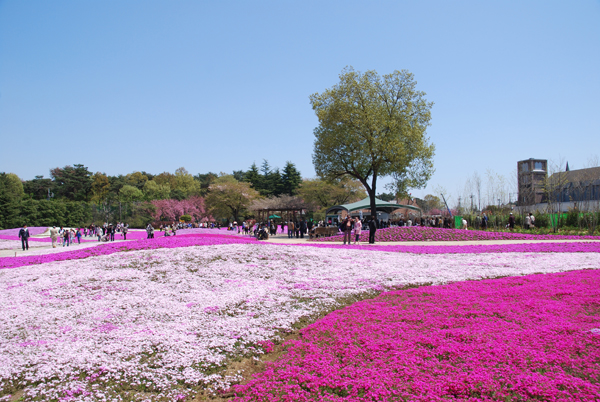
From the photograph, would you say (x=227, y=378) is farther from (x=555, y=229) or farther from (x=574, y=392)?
(x=555, y=229)

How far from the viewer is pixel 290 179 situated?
290 feet

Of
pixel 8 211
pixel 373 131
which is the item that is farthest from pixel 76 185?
pixel 373 131

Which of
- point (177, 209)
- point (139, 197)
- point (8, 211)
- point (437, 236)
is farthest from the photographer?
point (139, 197)

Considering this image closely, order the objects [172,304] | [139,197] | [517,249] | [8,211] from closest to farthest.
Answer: [172,304] < [517,249] < [8,211] < [139,197]

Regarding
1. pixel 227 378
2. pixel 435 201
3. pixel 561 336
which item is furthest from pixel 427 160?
pixel 435 201

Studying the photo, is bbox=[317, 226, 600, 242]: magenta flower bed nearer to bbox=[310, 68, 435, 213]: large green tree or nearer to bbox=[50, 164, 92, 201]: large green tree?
bbox=[310, 68, 435, 213]: large green tree

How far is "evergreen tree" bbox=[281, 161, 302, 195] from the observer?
87.6 m

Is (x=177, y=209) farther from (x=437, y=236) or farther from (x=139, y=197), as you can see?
(x=437, y=236)

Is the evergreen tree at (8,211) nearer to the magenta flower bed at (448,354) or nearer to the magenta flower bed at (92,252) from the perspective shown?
the magenta flower bed at (92,252)

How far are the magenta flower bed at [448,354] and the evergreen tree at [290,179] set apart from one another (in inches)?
3144

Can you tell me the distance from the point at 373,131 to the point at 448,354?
27.1 meters

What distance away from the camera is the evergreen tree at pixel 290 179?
8756 cm

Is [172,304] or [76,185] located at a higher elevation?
[76,185]

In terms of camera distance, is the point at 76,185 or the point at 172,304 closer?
the point at 172,304
